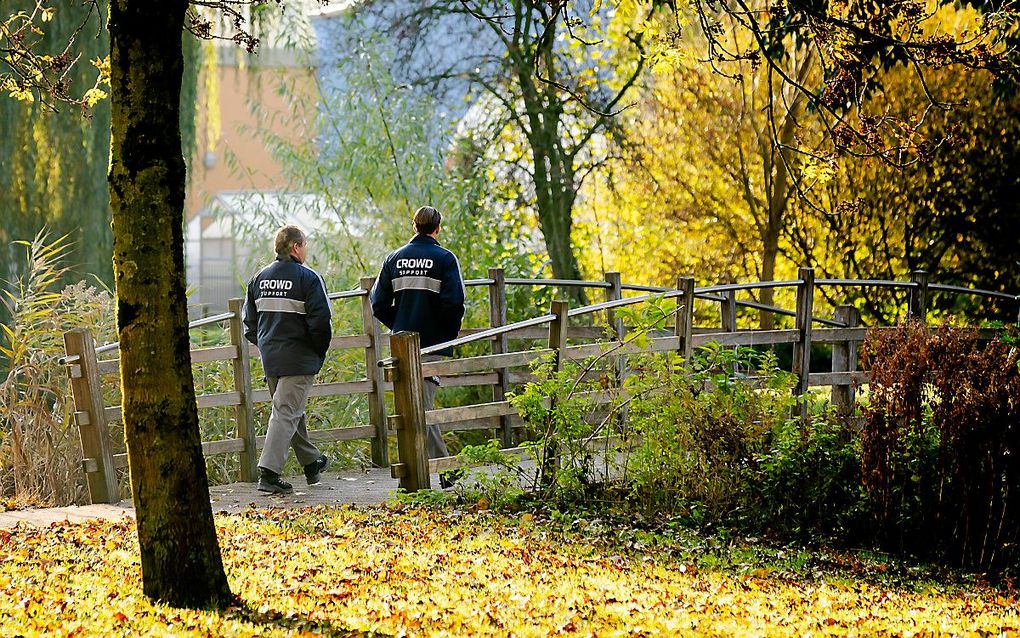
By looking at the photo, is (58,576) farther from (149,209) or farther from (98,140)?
(98,140)

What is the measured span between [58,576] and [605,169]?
44.7 feet

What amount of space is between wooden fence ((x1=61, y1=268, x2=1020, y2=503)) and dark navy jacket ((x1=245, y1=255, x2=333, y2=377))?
47 cm

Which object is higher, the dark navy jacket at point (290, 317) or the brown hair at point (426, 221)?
the brown hair at point (426, 221)

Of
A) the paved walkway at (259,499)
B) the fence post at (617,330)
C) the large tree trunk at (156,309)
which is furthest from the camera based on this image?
the fence post at (617,330)

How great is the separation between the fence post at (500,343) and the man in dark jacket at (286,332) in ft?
5.54

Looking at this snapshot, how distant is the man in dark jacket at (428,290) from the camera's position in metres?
8.55

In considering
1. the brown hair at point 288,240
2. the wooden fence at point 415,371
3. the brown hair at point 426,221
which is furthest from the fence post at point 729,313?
the brown hair at point 288,240

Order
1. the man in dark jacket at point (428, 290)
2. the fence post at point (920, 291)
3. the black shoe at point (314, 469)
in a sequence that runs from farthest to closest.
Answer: the fence post at point (920, 291)
the black shoe at point (314, 469)
the man in dark jacket at point (428, 290)

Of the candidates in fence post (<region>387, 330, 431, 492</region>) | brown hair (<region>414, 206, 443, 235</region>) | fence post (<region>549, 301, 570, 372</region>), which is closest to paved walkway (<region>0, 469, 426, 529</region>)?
fence post (<region>387, 330, 431, 492</region>)

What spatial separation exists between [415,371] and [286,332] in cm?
98

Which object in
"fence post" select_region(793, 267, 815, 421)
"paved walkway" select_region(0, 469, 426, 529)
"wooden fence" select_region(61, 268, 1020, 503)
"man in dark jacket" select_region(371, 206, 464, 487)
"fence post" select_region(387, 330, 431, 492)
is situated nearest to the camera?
"paved walkway" select_region(0, 469, 426, 529)

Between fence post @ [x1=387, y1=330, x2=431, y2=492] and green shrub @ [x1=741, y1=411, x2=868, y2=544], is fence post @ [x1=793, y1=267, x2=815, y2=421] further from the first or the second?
fence post @ [x1=387, y1=330, x2=431, y2=492]

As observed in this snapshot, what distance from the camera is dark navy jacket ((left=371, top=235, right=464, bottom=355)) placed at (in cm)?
855

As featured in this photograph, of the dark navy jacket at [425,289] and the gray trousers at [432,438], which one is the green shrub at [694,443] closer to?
the gray trousers at [432,438]
